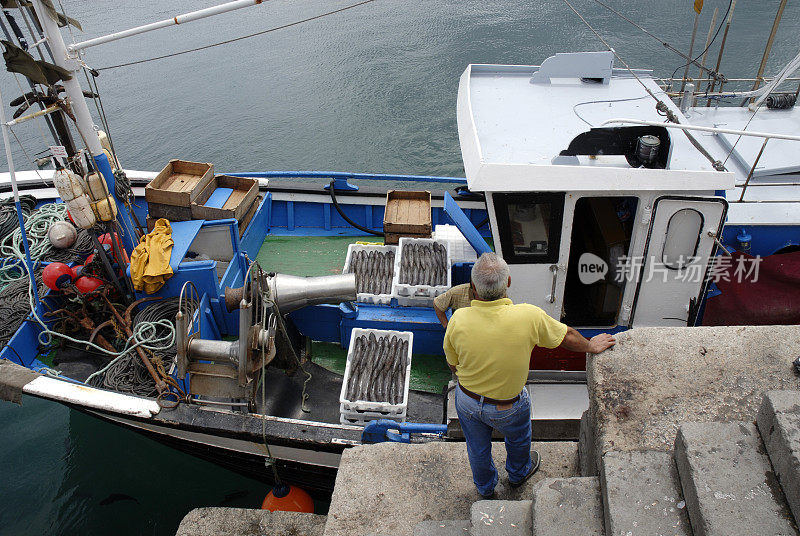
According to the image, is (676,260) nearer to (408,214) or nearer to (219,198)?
(408,214)

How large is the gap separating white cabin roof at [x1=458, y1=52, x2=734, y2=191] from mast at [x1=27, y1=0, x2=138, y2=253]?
363cm

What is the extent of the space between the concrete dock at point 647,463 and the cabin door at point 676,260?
127 centimetres

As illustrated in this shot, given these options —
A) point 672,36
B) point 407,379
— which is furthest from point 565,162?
point 672,36

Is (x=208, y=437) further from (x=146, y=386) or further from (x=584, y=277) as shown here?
(x=584, y=277)

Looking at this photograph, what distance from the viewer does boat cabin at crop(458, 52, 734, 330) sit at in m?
4.55

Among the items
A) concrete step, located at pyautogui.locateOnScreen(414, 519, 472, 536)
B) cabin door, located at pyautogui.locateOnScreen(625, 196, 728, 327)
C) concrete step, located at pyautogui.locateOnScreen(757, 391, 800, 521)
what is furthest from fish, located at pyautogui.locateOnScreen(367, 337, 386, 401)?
concrete step, located at pyautogui.locateOnScreen(757, 391, 800, 521)

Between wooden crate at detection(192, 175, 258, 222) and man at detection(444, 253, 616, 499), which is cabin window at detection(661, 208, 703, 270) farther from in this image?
wooden crate at detection(192, 175, 258, 222)

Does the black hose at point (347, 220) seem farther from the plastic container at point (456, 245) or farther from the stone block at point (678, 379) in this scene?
the stone block at point (678, 379)

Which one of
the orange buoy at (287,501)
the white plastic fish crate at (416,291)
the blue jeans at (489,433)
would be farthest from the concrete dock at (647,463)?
the white plastic fish crate at (416,291)

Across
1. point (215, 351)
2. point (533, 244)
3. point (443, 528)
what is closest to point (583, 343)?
point (443, 528)

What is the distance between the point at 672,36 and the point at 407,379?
58.9ft

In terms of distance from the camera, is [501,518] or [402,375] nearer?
[501,518]

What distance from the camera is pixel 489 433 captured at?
336cm

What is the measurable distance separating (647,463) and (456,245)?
4.06 m
